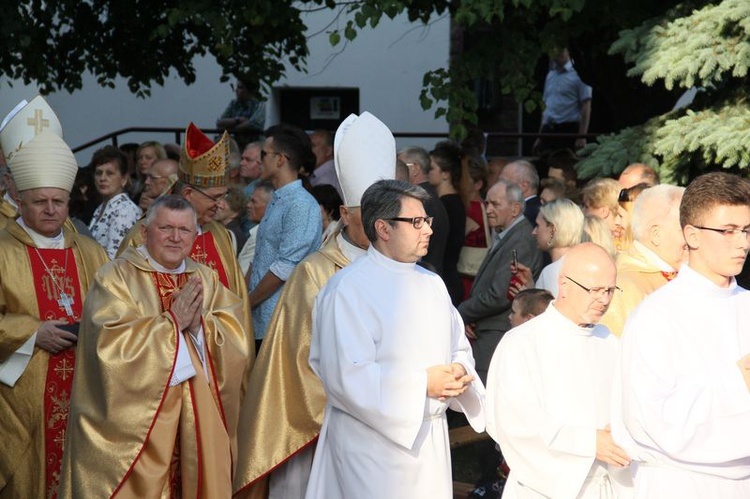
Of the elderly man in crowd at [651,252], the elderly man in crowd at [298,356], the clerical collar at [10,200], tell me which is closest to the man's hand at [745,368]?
the elderly man in crowd at [651,252]

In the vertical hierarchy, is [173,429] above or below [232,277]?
below

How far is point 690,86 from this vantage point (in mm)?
8672

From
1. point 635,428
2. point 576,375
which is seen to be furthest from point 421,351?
point 635,428

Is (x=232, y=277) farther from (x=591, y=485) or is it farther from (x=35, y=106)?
(x=591, y=485)

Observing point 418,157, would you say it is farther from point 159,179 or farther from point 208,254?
point 208,254

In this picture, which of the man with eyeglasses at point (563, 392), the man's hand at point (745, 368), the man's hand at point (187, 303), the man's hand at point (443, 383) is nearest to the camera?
the man's hand at point (745, 368)

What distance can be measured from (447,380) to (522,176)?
13.0 ft

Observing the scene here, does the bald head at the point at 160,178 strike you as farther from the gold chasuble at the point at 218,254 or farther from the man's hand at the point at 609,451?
the man's hand at the point at 609,451

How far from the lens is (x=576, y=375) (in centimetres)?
525

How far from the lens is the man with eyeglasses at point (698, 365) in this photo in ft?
15.1

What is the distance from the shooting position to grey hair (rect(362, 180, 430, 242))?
→ 217 inches

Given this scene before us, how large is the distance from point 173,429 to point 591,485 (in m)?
2.34

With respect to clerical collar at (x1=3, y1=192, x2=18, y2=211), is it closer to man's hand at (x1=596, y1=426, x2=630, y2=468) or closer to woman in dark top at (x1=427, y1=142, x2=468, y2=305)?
woman in dark top at (x1=427, y1=142, x2=468, y2=305)

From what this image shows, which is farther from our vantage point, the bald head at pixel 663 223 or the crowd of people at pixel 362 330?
the bald head at pixel 663 223
